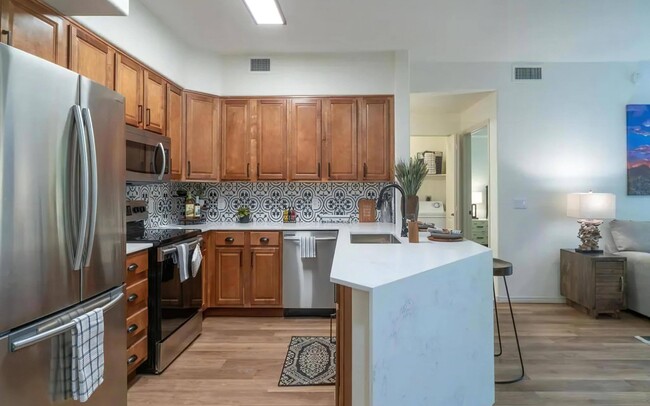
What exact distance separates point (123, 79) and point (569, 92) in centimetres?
463

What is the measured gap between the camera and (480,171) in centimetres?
636

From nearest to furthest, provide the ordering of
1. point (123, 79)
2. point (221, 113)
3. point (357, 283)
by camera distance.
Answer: point (357, 283), point (123, 79), point (221, 113)

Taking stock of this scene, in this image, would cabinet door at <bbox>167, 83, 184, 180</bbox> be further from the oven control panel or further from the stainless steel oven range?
the stainless steel oven range

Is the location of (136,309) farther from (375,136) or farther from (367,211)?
(375,136)

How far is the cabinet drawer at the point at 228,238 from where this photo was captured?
12.1 ft

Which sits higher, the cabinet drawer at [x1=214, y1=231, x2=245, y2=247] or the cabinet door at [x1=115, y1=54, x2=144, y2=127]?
the cabinet door at [x1=115, y1=54, x2=144, y2=127]

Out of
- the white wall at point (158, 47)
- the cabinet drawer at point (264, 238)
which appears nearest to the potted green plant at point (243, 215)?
the cabinet drawer at point (264, 238)

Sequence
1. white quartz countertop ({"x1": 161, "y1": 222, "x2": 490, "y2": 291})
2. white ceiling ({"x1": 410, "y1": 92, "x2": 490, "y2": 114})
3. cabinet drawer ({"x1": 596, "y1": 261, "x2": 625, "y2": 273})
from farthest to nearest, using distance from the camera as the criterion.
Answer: white ceiling ({"x1": 410, "y1": 92, "x2": 490, "y2": 114}) → cabinet drawer ({"x1": 596, "y1": 261, "x2": 625, "y2": 273}) → white quartz countertop ({"x1": 161, "y1": 222, "x2": 490, "y2": 291})

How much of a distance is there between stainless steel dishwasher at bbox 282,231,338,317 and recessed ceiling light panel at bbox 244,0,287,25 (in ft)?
6.44

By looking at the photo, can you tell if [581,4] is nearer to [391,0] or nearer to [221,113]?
[391,0]

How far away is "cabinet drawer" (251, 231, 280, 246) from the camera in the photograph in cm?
369

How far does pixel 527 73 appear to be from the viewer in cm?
428

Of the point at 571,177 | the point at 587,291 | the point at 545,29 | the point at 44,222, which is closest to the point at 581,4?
the point at 545,29

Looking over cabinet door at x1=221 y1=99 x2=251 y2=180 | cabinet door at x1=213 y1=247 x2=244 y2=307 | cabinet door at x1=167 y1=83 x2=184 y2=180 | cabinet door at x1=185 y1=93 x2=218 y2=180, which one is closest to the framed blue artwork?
cabinet door at x1=221 y1=99 x2=251 y2=180
